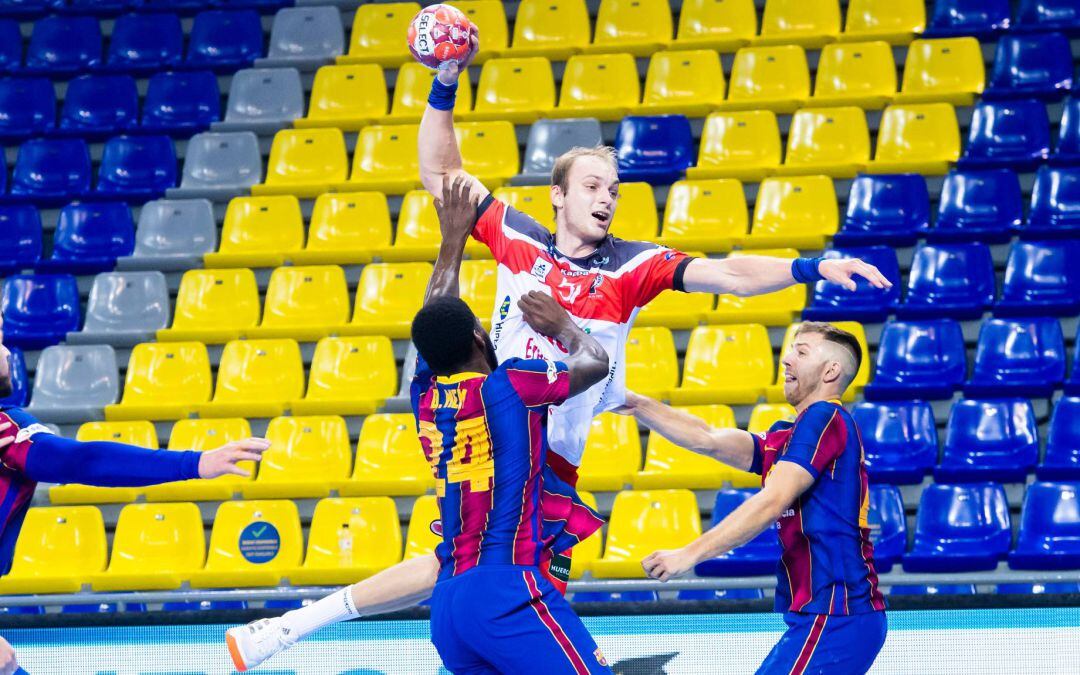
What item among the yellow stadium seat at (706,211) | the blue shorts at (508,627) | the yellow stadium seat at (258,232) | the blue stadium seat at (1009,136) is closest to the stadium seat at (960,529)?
the yellow stadium seat at (706,211)

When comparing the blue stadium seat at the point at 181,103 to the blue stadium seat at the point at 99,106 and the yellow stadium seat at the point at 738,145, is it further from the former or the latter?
the yellow stadium seat at the point at 738,145

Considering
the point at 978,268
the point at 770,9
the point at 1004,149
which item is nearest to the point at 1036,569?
the point at 978,268

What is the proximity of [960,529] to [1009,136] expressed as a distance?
12.3ft

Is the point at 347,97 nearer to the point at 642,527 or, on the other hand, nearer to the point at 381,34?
the point at 381,34

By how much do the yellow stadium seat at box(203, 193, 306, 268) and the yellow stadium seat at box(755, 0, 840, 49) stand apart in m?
4.15

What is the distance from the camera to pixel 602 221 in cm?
597

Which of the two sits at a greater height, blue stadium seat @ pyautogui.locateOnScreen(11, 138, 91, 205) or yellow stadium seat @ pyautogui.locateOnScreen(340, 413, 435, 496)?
blue stadium seat @ pyautogui.locateOnScreen(11, 138, 91, 205)

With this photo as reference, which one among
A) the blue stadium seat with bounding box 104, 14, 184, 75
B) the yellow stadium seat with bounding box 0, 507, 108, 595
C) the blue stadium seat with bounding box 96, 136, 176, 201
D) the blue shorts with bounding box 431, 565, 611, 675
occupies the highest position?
the blue stadium seat with bounding box 104, 14, 184, 75

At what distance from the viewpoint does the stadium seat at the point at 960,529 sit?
9.03m

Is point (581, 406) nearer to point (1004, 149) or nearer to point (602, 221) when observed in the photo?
point (602, 221)

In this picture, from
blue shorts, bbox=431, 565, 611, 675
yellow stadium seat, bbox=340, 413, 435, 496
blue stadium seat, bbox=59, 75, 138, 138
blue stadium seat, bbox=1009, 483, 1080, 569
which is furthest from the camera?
blue stadium seat, bbox=59, 75, 138, 138

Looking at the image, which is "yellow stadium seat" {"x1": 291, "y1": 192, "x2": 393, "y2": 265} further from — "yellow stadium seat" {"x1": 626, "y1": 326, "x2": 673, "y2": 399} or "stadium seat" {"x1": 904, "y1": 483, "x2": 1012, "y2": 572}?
"stadium seat" {"x1": 904, "y1": 483, "x2": 1012, "y2": 572}

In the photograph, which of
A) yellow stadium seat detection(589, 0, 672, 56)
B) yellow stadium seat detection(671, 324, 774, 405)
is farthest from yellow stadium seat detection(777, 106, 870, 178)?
yellow stadium seat detection(671, 324, 774, 405)

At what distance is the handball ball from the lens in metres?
5.86
